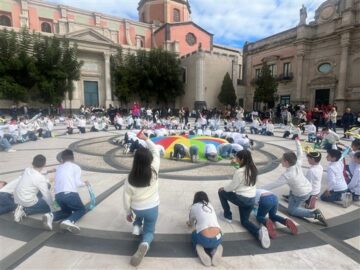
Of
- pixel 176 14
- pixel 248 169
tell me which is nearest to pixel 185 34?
pixel 176 14

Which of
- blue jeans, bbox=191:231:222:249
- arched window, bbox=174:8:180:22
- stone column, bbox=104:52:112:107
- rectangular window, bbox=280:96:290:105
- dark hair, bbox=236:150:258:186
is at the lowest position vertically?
blue jeans, bbox=191:231:222:249

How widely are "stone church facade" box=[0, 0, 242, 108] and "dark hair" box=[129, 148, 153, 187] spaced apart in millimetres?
29584

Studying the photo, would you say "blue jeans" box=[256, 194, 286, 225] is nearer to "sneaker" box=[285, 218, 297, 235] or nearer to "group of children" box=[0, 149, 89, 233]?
"sneaker" box=[285, 218, 297, 235]

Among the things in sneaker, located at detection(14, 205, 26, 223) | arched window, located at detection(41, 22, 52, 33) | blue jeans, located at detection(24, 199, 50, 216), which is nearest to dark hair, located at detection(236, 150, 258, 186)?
blue jeans, located at detection(24, 199, 50, 216)

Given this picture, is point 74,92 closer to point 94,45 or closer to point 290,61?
point 94,45

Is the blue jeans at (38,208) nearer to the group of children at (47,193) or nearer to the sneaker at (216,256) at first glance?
the group of children at (47,193)

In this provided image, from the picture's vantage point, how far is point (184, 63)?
35062 mm

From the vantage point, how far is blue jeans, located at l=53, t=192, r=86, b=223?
334 centimetres

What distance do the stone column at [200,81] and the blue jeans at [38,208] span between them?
2942 cm

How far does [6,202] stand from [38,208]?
0.56 m

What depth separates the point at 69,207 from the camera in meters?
3.40

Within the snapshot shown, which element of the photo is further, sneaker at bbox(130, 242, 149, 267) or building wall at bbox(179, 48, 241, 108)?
building wall at bbox(179, 48, 241, 108)

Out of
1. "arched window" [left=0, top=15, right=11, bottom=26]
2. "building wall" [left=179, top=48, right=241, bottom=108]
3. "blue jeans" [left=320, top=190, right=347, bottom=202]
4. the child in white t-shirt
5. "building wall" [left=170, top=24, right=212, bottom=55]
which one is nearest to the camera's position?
the child in white t-shirt

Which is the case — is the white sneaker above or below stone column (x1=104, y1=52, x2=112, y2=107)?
below
